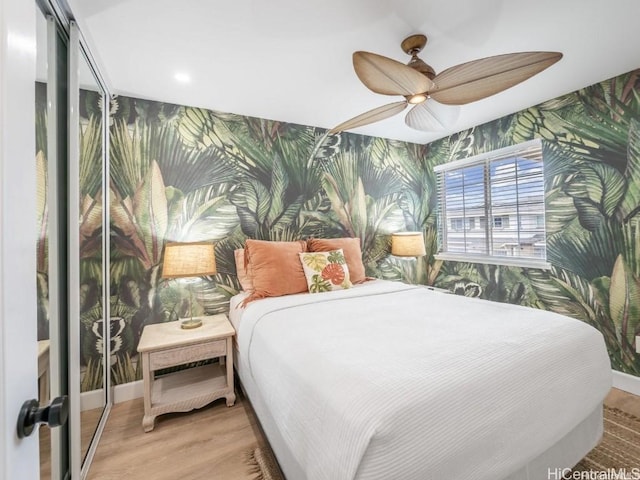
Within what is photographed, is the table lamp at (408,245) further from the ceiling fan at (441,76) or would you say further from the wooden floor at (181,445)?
the wooden floor at (181,445)

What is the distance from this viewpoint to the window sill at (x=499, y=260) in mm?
2820

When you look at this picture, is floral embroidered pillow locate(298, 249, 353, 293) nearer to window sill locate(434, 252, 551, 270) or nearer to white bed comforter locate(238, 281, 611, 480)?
white bed comforter locate(238, 281, 611, 480)

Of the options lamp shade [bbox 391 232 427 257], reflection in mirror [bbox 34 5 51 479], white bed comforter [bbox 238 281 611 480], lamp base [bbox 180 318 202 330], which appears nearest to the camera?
white bed comforter [bbox 238 281 611 480]

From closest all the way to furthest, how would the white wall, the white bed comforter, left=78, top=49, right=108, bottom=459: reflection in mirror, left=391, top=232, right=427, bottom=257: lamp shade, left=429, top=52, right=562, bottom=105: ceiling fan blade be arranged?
the white wall < the white bed comforter < left=429, top=52, right=562, bottom=105: ceiling fan blade < left=78, top=49, right=108, bottom=459: reflection in mirror < left=391, top=232, right=427, bottom=257: lamp shade

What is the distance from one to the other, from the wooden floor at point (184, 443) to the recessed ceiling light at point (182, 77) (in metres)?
2.48

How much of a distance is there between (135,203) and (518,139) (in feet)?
12.0

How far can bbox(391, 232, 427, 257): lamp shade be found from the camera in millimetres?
3373

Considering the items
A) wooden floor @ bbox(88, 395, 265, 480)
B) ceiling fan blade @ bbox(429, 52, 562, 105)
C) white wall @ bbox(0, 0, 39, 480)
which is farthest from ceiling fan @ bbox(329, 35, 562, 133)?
wooden floor @ bbox(88, 395, 265, 480)

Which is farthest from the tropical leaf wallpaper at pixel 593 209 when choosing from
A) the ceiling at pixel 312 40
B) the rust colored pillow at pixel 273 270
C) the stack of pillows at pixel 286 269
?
the rust colored pillow at pixel 273 270

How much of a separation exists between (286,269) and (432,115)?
1.61 metres

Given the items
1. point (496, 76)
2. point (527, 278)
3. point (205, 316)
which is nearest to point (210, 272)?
point (205, 316)

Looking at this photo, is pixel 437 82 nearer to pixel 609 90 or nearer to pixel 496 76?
pixel 496 76

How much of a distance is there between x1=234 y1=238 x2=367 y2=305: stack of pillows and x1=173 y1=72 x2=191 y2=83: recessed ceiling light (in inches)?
52.3

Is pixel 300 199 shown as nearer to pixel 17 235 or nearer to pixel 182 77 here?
pixel 182 77
